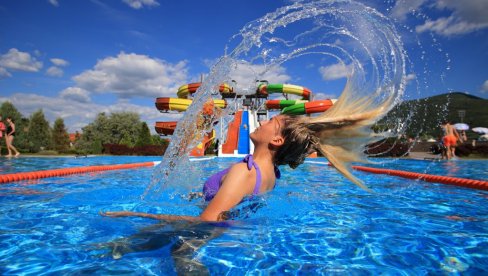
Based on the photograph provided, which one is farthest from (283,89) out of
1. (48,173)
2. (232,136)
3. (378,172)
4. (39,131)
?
(39,131)

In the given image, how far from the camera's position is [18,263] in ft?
7.52

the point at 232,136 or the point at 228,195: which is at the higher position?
the point at 232,136

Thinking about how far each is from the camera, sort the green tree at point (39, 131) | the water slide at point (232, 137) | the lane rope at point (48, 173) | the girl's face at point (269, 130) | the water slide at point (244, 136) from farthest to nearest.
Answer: the green tree at point (39, 131) → the water slide at point (232, 137) → the water slide at point (244, 136) → the lane rope at point (48, 173) → the girl's face at point (269, 130)

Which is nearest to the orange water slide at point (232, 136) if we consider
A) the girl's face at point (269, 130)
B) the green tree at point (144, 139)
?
the green tree at point (144, 139)

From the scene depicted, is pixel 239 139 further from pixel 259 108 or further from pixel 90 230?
pixel 90 230

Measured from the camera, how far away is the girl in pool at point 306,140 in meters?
2.96

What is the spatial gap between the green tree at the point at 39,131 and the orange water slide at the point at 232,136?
2892 centimetres

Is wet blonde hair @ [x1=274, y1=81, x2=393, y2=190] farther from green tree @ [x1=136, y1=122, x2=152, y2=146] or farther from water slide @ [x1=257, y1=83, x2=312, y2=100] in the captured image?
green tree @ [x1=136, y1=122, x2=152, y2=146]

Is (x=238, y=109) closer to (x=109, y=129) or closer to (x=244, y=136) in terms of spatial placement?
(x=244, y=136)

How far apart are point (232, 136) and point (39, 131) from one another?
1225 inches

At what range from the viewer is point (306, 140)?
10.4ft

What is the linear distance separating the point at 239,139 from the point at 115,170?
452 inches

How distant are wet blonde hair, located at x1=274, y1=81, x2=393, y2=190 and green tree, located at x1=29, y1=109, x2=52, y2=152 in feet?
144

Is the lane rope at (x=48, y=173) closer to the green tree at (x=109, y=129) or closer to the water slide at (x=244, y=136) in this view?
the water slide at (x=244, y=136)
